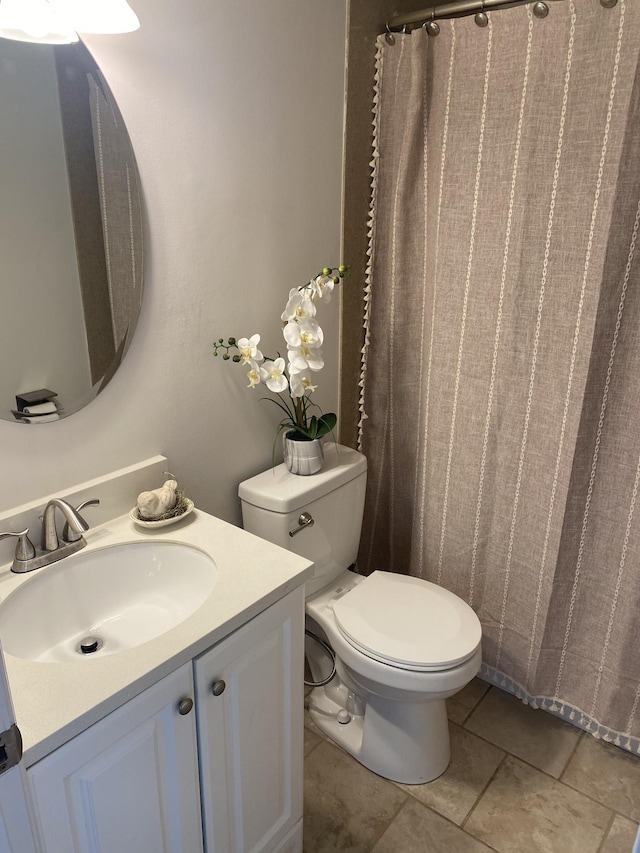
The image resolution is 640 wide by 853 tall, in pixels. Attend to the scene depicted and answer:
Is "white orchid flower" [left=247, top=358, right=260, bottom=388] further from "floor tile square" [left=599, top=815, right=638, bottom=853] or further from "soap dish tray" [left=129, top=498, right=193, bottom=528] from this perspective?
"floor tile square" [left=599, top=815, right=638, bottom=853]

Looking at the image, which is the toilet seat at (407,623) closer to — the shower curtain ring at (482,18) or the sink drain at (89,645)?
the sink drain at (89,645)

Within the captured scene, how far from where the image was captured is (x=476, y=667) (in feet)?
5.33

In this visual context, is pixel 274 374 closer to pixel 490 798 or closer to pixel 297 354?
pixel 297 354

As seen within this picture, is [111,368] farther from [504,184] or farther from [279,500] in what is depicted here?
[504,184]

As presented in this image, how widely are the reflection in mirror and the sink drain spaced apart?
46 cm

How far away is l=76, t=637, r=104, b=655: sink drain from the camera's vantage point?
1226mm

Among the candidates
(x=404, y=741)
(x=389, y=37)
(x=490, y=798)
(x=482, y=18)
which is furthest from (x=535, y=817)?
(x=389, y=37)

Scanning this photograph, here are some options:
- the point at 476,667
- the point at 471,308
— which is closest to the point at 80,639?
the point at 476,667

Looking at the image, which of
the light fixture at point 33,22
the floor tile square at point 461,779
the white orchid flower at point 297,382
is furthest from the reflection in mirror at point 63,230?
the floor tile square at point 461,779

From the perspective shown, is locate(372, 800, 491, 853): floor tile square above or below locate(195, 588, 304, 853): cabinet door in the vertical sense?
below

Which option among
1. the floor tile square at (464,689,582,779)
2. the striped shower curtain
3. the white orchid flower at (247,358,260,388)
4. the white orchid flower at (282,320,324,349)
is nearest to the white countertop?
the white orchid flower at (247,358,260,388)

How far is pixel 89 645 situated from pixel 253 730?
37cm

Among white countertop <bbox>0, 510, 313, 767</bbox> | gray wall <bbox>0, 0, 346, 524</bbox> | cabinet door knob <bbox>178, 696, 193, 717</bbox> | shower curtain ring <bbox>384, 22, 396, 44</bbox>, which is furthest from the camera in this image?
shower curtain ring <bbox>384, 22, 396, 44</bbox>

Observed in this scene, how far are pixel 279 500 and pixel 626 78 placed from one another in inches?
50.8
